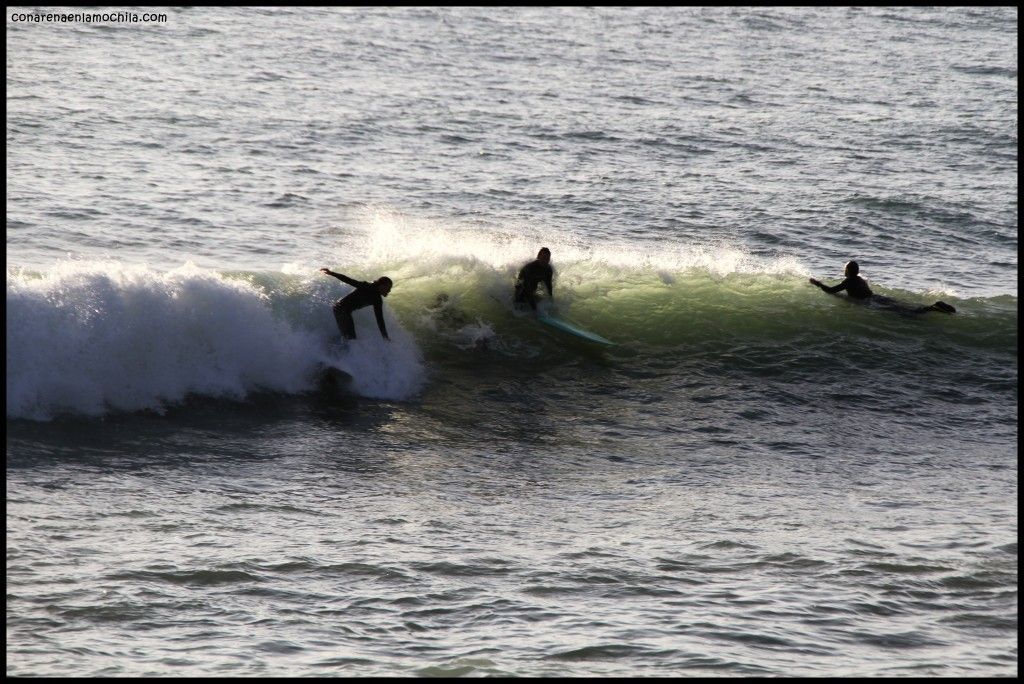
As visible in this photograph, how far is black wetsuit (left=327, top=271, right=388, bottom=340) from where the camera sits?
16000 mm

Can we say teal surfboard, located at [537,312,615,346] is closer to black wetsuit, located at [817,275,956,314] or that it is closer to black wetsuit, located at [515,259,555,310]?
black wetsuit, located at [515,259,555,310]

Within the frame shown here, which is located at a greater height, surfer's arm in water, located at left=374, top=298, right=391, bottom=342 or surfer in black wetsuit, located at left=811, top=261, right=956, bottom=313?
surfer in black wetsuit, located at left=811, top=261, right=956, bottom=313

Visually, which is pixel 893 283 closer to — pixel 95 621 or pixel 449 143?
pixel 449 143

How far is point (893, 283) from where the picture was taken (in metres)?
21.7

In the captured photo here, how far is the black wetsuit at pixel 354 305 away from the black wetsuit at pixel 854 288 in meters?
7.39

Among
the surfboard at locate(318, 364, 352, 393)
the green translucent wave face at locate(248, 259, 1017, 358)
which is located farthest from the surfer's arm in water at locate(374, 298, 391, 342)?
the green translucent wave face at locate(248, 259, 1017, 358)

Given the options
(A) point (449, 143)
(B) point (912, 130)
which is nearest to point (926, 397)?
(A) point (449, 143)

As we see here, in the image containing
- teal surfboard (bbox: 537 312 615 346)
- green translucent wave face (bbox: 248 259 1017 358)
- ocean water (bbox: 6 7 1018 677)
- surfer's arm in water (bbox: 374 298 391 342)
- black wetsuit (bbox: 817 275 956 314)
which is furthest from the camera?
black wetsuit (bbox: 817 275 956 314)

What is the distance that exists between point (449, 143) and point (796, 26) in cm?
2004

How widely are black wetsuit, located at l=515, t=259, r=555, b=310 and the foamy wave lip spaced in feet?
7.60

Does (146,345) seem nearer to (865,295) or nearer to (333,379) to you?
(333,379)

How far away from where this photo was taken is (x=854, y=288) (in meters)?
19.2

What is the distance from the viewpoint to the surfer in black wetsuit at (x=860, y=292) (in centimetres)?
1905

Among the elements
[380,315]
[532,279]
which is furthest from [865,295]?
[380,315]
